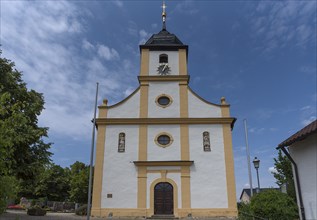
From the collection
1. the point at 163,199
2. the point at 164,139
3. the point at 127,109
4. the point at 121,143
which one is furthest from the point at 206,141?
the point at 127,109

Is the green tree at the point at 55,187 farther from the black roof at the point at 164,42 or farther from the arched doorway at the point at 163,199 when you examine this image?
the arched doorway at the point at 163,199

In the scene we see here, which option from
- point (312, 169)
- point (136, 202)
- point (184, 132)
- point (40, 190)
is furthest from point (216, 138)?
point (40, 190)

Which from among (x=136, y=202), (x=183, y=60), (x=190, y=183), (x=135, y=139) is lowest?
(x=136, y=202)

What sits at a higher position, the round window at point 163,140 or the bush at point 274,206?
the round window at point 163,140

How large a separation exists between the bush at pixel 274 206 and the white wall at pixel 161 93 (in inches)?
429

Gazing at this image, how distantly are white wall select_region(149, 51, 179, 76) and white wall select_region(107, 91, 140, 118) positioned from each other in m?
2.97

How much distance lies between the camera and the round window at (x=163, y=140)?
71.9 ft

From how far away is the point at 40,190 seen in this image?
157 ft

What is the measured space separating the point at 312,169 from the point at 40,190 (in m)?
46.9

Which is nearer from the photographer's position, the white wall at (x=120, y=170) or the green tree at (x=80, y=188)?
the white wall at (x=120, y=170)

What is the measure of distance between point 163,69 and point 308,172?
659 inches

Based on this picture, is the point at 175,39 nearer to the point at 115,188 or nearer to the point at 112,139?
the point at 112,139

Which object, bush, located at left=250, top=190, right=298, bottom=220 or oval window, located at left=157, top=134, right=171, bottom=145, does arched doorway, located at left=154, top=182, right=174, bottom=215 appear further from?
bush, located at left=250, top=190, right=298, bottom=220

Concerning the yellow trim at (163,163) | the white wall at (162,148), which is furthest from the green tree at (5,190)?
the white wall at (162,148)
